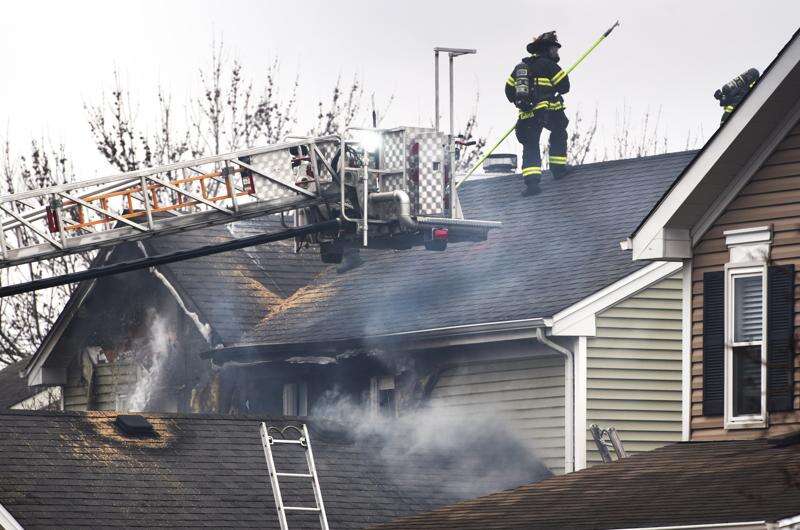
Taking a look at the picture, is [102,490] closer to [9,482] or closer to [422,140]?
[9,482]

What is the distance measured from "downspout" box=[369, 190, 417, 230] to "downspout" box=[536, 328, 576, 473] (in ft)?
Result: 6.93

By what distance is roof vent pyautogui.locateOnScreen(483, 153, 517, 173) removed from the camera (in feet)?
103

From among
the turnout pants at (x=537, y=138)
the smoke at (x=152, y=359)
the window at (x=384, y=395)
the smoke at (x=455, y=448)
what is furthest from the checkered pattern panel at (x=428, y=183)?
the smoke at (x=152, y=359)

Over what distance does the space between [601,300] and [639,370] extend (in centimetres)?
102

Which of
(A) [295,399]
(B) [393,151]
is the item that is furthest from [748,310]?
(A) [295,399]

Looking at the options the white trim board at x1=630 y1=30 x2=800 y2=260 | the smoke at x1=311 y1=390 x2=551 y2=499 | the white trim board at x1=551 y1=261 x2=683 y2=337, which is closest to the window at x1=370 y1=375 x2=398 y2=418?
the smoke at x1=311 y1=390 x2=551 y2=499

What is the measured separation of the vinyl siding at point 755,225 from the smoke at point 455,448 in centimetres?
581

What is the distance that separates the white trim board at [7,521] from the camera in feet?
62.5

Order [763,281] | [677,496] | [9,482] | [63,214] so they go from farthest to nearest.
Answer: [63,214]
[9,482]
[763,281]
[677,496]

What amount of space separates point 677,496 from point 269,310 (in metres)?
13.3

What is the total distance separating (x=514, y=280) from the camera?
24.7m

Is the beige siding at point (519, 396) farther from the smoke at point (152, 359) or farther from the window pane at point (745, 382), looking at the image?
the window pane at point (745, 382)

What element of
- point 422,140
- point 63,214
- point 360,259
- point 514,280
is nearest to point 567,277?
point 514,280

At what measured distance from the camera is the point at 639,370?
75.8 ft
